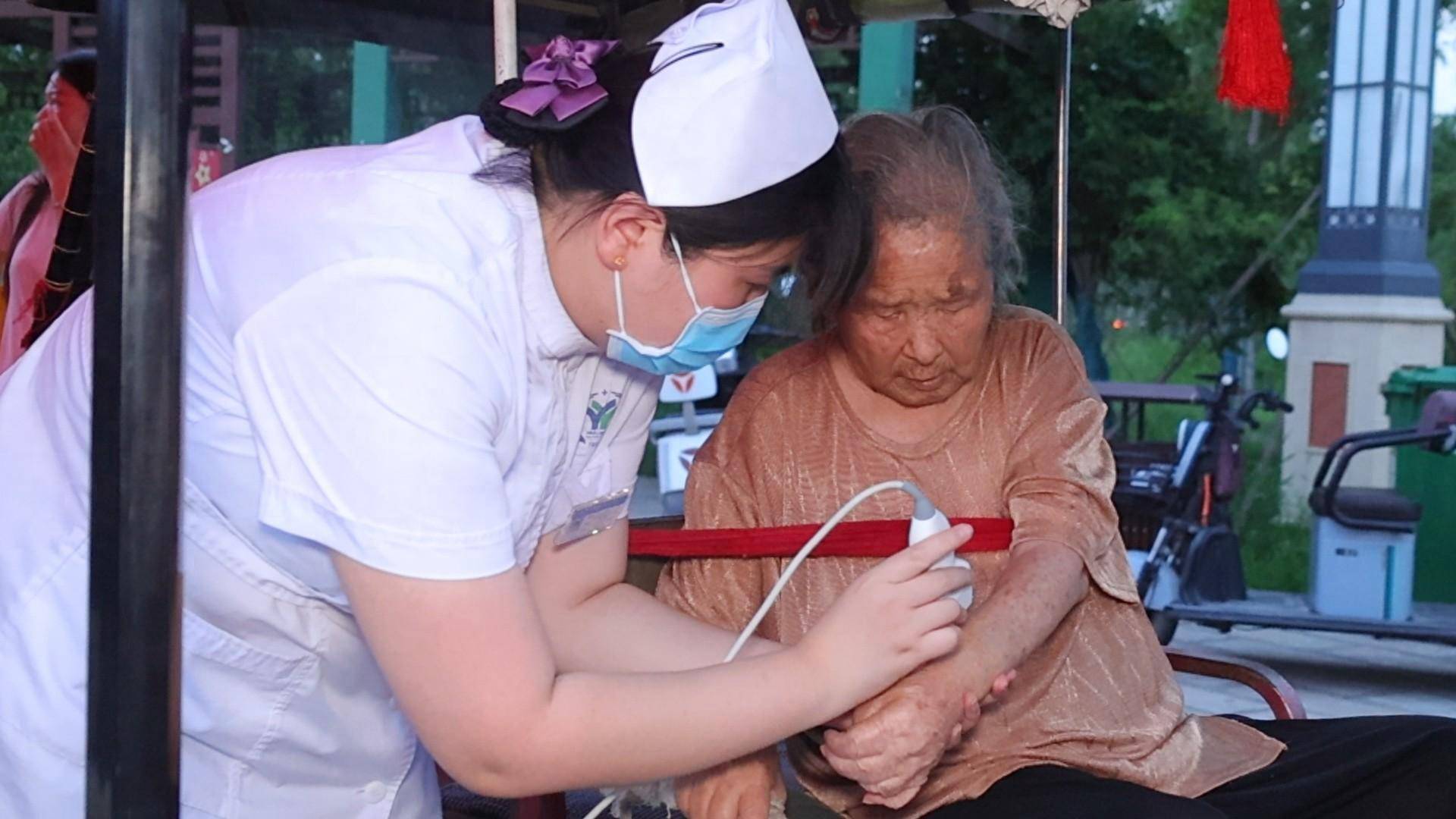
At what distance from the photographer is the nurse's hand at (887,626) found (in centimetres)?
147

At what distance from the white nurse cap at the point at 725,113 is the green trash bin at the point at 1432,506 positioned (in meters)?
6.45

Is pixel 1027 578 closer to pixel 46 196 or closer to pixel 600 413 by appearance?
pixel 600 413

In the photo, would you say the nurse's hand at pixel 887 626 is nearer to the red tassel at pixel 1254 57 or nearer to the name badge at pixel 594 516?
the name badge at pixel 594 516

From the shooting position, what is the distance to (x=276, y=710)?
1.50 m

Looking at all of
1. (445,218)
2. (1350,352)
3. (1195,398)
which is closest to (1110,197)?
(1350,352)

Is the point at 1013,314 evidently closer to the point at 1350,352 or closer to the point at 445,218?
the point at 445,218

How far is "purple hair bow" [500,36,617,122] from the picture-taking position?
1420 millimetres

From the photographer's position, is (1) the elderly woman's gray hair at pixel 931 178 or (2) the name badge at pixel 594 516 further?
(1) the elderly woman's gray hair at pixel 931 178

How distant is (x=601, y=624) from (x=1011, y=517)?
0.72m

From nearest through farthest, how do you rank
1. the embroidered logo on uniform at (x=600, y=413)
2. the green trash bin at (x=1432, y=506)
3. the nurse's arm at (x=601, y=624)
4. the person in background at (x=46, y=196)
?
the embroidered logo on uniform at (x=600, y=413), the nurse's arm at (x=601, y=624), the person in background at (x=46, y=196), the green trash bin at (x=1432, y=506)

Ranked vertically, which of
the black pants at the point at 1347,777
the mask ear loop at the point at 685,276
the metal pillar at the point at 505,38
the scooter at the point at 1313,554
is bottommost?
the scooter at the point at 1313,554

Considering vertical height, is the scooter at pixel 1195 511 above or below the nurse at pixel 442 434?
below

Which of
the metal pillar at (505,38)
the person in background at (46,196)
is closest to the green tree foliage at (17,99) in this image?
the person in background at (46,196)

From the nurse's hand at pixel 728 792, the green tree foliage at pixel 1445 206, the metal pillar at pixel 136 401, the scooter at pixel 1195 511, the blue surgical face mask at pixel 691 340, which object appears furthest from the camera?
the green tree foliage at pixel 1445 206
